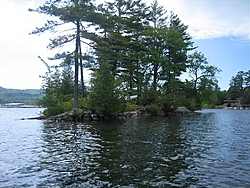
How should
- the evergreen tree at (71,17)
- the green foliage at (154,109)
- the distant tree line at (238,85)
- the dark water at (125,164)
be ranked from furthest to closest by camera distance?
the distant tree line at (238,85)
the green foliage at (154,109)
the evergreen tree at (71,17)
the dark water at (125,164)

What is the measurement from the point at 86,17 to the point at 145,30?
16566 millimetres

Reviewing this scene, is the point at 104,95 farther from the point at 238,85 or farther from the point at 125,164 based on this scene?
the point at 238,85

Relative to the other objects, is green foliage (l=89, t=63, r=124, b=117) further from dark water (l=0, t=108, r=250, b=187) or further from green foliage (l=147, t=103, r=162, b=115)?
dark water (l=0, t=108, r=250, b=187)

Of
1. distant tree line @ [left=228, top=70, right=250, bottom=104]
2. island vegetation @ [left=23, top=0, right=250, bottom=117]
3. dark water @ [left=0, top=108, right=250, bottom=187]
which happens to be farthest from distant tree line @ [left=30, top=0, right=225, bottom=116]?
distant tree line @ [left=228, top=70, right=250, bottom=104]

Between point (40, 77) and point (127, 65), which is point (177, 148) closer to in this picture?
point (40, 77)

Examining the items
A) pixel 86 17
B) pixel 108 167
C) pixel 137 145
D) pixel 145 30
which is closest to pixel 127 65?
pixel 145 30

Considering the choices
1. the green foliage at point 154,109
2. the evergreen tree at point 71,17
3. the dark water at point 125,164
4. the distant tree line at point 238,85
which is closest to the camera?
the dark water at point 125,164

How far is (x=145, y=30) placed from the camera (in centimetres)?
3700

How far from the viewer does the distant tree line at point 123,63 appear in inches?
880

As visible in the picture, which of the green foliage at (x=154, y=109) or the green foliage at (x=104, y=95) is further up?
the green foliage at (x=104, y=95)

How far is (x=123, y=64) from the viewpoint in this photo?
32.9m

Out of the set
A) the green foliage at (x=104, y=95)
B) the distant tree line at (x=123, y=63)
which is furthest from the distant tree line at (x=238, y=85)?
the green foliage at (x=104, y=95)

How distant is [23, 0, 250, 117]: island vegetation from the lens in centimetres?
2236

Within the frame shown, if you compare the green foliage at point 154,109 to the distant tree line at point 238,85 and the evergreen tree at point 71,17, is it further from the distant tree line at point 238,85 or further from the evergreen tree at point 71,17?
the distant tree line at point 238,85
